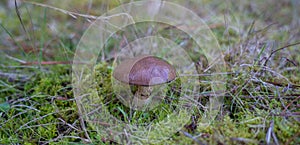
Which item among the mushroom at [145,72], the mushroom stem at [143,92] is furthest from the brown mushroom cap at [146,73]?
the mushroom stem at [143,92]

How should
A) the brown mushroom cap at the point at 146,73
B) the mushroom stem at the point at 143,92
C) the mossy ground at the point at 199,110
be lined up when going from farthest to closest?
the mushroom stem at the point at 143,92 < the brown mushroom cap at the point at 146,73 < the mossy ground at the point at 199,110

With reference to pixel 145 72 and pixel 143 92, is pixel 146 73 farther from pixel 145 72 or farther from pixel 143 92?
pixel 143 92

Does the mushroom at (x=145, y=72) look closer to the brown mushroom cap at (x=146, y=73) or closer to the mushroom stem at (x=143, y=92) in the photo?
the brown mushroom cap at (x=146, y=73)

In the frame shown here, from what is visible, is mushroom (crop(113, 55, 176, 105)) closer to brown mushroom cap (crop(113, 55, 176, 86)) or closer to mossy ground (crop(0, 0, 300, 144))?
brown mushroom cap (crop(113, 55, 176, 86))

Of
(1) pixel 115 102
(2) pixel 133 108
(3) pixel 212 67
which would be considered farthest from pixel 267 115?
(1) pixel 115 102

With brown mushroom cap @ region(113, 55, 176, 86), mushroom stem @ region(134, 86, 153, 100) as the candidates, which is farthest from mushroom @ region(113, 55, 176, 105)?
mushroom stem @ region(134, 86, 153, 100)

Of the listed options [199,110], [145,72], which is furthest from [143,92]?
[199,110]

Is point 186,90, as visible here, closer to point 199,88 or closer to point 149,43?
point 199,88

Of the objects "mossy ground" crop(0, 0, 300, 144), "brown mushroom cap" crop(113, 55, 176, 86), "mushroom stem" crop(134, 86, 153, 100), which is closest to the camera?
"mossy ground" crop(0, 0, 300, 144)
